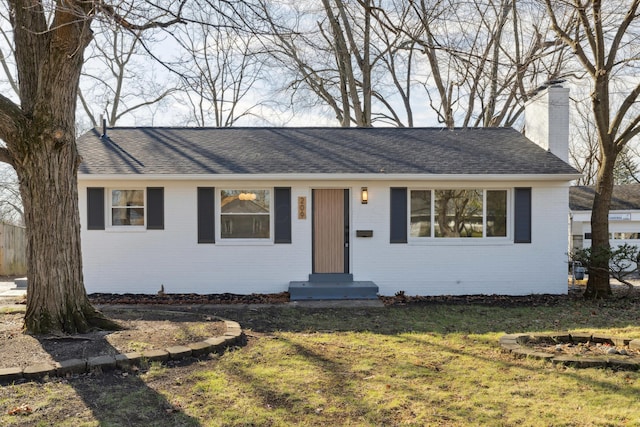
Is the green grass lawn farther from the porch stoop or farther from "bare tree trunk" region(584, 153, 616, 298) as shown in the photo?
"bare tree trunk" region(584, 153, 616, 298)

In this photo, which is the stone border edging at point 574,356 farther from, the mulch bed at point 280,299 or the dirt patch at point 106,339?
the dirt patch at point 106,339

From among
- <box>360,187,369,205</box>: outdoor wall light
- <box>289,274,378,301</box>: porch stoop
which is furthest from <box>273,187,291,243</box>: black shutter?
<box>360,187,369,205</box>: outdoor wall light

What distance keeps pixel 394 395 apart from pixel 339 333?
8.55ft

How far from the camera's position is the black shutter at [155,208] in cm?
1040

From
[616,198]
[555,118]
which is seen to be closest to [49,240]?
[555,118]

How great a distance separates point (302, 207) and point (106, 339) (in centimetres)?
528

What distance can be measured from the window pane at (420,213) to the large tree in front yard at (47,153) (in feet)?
20.4

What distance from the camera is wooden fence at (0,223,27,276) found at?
1516 cm

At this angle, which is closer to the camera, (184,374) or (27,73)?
(184,374)

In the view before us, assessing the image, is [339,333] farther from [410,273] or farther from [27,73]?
[27,73]

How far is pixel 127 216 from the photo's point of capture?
34.6ft

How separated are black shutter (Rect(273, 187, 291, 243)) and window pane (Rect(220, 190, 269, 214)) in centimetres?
26

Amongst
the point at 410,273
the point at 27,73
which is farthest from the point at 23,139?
the point at 410,273

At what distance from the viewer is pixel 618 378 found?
4715 millimetres
